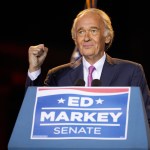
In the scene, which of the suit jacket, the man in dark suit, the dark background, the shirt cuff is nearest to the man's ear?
the man in dark suit

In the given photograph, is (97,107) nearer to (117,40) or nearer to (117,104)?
(117,104)

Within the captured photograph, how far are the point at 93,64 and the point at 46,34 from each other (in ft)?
5.53

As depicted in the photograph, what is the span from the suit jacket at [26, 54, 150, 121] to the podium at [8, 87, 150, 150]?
0.37 meters

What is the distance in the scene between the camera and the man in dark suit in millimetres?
1444

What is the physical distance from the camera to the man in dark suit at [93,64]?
1.44 metres

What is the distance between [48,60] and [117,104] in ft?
7.72

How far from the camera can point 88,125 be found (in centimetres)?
101

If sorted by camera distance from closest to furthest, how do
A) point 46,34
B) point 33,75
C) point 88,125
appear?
point 88,125
point 33,75
point 46,34

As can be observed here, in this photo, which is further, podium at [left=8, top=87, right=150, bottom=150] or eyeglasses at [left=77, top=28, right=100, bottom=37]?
eyeglasses at [left=77, top=28, right=100, bottom=37]

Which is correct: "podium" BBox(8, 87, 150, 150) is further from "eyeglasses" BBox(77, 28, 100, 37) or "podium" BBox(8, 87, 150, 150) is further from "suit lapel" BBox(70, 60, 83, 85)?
"eyeglasses" BBox(77, 28, 100, 37)

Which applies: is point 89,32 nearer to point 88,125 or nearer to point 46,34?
→ point 88,125

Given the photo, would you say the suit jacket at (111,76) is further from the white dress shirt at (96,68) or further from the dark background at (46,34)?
the dark background at (46,34)

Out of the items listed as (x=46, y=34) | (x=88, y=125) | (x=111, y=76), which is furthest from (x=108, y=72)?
(x=46, y=34)

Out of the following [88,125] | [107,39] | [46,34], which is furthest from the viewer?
[46,34]
